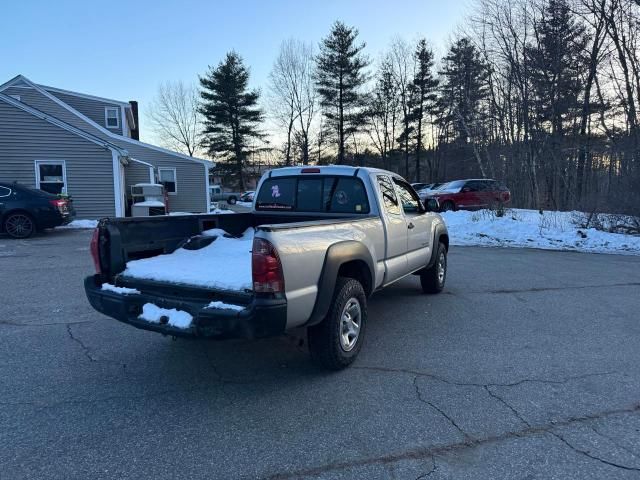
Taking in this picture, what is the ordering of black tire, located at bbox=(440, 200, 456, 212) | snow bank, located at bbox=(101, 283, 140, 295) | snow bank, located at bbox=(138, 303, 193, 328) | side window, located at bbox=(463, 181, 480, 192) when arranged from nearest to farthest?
snow bank, located at bbox=(138, 303, 193, 328) → snow bank, located at bbox=(101, 283, 140, 295) → side window, located at bbox=(463, 181, 480, 192) → black tire, located at bbox=(440, 200, 456, 212)

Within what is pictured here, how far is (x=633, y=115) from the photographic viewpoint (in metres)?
19.5

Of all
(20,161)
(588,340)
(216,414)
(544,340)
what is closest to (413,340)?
(544,340)

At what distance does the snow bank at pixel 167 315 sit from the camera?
343 centimetres

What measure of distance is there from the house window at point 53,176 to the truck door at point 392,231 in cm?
1580

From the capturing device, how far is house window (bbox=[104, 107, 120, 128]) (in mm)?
24141

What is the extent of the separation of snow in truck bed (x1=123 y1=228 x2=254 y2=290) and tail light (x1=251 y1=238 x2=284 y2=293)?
228mm

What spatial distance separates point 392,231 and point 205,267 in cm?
217

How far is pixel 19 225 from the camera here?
12.9m

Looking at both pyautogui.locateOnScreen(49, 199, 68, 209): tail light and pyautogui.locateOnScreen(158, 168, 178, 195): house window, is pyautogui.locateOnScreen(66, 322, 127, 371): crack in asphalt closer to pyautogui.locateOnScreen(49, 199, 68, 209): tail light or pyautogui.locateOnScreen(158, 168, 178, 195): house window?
pyautogui.locateOnScreen(49, 199, 68, 209): tail light

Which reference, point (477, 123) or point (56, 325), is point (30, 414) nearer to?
point (56, 325)

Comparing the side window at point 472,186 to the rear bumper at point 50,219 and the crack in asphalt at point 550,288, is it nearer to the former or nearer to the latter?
the crack in asphalt at point 550,288

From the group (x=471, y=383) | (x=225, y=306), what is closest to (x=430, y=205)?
(x=471, y=383)

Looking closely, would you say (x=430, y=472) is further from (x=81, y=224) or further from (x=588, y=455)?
(x=81, y=224)

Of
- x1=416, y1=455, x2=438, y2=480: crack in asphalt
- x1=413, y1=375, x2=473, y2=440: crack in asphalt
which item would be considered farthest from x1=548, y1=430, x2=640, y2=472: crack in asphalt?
x1=416, y1=455, x2=438, y2=480: crack in asphalt
